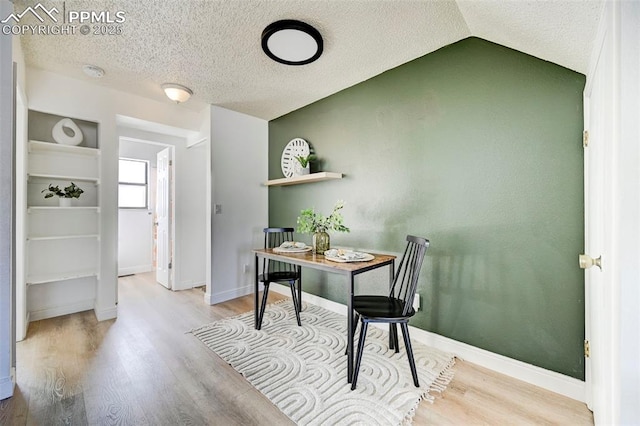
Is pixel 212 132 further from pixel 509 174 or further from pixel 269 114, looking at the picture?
pixel 509 174

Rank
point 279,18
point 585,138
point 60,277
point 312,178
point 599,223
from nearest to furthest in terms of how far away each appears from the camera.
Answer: point 599,223 < point 585,138 < point 279,18 < point 60,277 < point 312,178

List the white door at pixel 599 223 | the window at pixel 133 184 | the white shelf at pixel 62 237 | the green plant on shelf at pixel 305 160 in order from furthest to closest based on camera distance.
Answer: the window at pixel 133 184, the green plant on shelf at pixel 305 160, the white shelf at pixel 62 237, the white door at pixel 599 223

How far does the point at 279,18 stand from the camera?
1.82 m

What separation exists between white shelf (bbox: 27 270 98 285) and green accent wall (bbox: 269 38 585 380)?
2.81 metres

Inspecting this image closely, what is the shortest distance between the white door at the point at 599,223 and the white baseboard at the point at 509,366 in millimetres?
84

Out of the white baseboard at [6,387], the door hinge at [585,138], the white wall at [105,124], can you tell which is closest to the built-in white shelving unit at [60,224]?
the white wall at [105,124]

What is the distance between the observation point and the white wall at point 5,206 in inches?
61.1

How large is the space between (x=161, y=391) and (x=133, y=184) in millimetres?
4375

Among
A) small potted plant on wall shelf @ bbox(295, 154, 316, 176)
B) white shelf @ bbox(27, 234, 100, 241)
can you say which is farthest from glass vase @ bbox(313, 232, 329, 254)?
white shelf @ bbox(27, 234, 100, 241)

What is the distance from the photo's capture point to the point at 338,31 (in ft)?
6.40

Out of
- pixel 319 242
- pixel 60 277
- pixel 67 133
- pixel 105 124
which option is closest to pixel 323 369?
pixel 319 242

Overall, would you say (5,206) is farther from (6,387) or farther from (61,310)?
(61,310)

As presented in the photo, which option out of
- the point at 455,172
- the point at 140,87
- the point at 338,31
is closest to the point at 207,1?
the point at 338,31

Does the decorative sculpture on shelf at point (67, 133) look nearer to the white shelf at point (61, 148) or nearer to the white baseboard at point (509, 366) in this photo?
the white shelf at point (61, 148)
